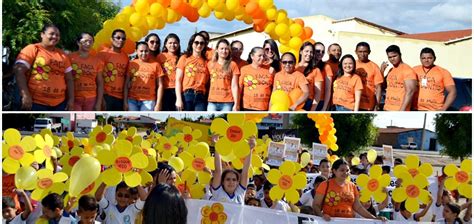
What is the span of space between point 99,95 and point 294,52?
1986 mm

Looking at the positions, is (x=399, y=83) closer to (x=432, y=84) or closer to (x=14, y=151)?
(x=432, y=84)

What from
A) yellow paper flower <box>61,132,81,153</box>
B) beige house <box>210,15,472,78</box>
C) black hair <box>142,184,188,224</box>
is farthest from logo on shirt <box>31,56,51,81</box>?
beige house <box>210,15,472,78</box>

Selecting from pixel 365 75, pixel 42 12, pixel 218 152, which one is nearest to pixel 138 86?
pixel 218 152

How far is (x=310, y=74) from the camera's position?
6160 mm

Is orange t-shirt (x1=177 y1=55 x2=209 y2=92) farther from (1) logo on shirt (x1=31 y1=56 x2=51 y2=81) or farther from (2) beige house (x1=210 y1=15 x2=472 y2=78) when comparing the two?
(2) beige house (x1=210 y1=15 x2=472 y2=78)

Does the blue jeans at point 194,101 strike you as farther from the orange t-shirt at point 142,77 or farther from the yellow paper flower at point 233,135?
the yellow paper flower at point 233,135

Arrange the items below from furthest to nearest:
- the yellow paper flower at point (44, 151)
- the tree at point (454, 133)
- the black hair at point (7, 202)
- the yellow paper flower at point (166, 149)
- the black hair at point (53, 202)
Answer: the tree at point (454, 133) < the yellow paper flower at point (166, 149) < the yellow paper flower at point (44, 151) < the black hair at point (7, 202) < the black hair at point (53, 202)

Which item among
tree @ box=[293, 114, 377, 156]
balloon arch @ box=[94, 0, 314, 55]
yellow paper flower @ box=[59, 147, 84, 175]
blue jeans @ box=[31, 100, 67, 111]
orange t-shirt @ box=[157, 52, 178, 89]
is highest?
balloon arch @ box=[94, 0, 314, 55]

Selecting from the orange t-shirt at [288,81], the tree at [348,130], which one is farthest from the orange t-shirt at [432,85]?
the tree at [348,130]

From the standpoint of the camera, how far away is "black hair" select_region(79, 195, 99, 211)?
423 centimetres

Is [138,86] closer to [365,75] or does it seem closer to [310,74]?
[310,74]

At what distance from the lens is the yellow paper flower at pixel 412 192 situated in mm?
5363

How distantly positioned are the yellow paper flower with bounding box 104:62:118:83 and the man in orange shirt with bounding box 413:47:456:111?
2.73 m

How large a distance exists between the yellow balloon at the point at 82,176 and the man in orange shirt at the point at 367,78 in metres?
2.83
